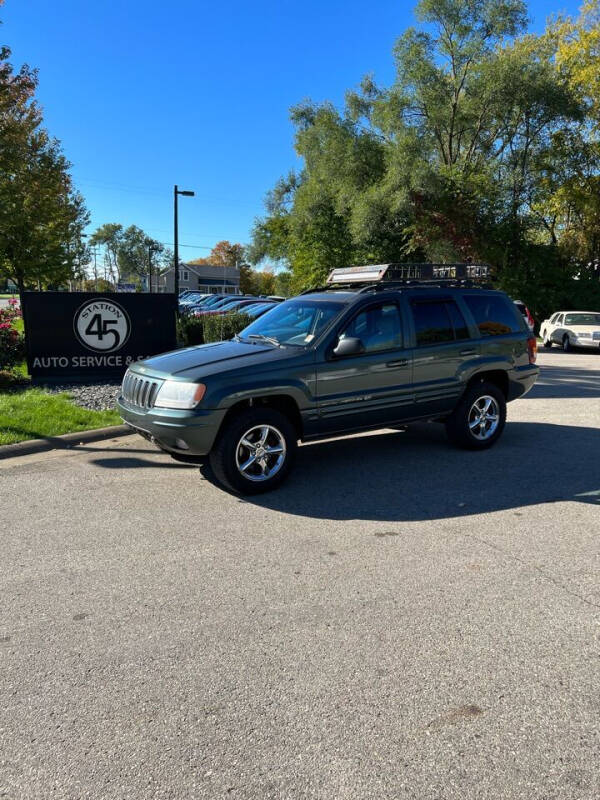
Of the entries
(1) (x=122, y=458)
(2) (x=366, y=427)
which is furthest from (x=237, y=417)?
(1) (x=122, y=458)

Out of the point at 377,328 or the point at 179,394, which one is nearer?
the point at 179,394

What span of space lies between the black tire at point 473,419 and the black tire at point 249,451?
2.20m

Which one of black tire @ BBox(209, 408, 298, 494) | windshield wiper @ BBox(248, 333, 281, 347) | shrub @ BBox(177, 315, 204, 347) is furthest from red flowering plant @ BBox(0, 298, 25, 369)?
black tire @ BBox(209, 408, 298, 494)

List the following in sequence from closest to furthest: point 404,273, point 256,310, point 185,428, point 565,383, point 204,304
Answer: point 185,428
point 404,273
point 565,383
point 256,310
point 204,304

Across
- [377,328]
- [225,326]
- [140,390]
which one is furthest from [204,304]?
[140,390]

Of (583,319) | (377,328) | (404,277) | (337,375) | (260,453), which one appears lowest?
(260,453)

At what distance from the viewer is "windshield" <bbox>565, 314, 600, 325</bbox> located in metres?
21.0

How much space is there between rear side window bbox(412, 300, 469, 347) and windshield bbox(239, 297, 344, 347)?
0.95m

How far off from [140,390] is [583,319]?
19.7 meters

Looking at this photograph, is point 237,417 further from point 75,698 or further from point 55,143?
point 55,143

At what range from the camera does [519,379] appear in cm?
722

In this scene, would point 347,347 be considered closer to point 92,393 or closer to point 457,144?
point 92,393

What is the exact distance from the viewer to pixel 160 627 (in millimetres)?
3174

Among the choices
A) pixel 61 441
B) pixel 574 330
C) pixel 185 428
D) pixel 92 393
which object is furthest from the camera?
pixel 574 330
